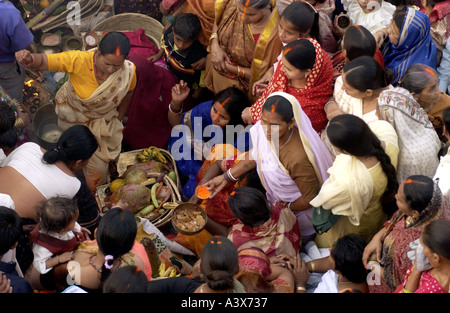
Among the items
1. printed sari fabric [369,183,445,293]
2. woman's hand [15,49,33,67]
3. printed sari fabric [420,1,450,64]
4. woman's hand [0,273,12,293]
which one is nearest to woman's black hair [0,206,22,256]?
woman's hand [0,273,12,293]

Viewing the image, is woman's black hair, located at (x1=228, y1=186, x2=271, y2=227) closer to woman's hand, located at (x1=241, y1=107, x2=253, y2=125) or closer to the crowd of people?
the crowd of people

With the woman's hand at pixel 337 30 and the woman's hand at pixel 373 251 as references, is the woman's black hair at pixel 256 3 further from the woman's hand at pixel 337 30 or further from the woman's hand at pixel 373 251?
the woman's hand at pixel 373 251

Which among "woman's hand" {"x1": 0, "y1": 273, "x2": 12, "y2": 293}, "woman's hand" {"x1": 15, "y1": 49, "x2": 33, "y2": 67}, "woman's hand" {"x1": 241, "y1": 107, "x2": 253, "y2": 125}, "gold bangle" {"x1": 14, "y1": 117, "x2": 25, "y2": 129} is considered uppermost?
"woman's hand" {"x1": 15, "y1": 49, "x2": 33, "y2": 67}

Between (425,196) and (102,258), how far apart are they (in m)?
1.95

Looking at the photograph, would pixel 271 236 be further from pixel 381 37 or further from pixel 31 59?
pixel 31 59

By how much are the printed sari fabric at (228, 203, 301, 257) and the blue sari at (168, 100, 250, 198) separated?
1.18 metres

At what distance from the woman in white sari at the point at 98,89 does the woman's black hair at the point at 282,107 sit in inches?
57.4

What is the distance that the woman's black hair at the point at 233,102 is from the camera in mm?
4617

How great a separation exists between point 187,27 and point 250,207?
89.5 inches

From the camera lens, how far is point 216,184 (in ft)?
14.0

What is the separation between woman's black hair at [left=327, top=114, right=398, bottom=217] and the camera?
3.25m

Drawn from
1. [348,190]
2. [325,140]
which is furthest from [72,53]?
[348,190]

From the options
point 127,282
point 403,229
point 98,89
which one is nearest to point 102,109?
point 98,89

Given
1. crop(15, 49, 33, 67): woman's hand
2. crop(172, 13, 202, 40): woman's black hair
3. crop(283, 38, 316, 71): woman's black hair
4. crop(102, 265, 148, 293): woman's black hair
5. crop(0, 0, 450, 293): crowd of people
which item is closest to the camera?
crop(102, 265, 148, 293): woman's black hair
